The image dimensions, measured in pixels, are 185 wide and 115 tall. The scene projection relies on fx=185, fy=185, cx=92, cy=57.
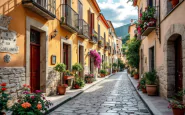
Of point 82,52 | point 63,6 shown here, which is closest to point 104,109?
point 63,6

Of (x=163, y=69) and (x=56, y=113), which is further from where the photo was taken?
(x=163, y=69)

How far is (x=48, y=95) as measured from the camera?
7.62m

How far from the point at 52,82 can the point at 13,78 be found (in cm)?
279

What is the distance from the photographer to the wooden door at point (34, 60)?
275 inches

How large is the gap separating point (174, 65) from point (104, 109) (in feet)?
9.89

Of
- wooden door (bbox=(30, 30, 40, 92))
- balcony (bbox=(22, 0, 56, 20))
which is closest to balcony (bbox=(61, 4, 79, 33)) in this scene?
balcony (bbox=(22, 0, 56, 20))

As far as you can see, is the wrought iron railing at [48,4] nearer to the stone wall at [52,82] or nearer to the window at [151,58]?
the stone wall at [52,82]

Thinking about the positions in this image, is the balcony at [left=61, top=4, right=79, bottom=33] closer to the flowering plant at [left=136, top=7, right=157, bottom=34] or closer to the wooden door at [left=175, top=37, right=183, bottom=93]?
the flowering plant at [left=136, top=7, right=157, bottom=34]

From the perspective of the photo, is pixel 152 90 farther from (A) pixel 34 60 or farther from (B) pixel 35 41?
(B) pixel 35 41

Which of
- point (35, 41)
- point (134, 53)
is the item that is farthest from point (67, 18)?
point (134, 53)

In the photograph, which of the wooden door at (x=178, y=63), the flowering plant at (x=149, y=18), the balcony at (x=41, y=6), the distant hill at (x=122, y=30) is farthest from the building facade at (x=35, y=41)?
the distant hill at (x=122, y=30)

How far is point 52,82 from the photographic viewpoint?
7.98 metres

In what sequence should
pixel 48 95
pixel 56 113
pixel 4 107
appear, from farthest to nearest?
1. pixel 48 95
2. pixel 56 113
3. pixel 4 107

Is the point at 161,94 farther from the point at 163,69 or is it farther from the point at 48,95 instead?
the point at 48,95
